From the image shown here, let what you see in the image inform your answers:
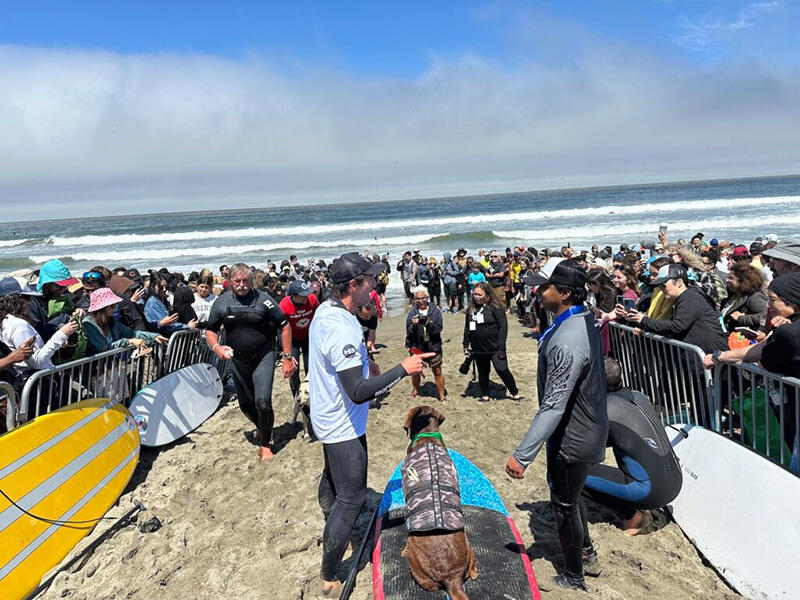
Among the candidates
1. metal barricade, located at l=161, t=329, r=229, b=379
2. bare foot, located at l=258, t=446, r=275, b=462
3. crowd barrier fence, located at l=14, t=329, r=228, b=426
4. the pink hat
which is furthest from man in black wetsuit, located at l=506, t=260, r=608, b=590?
metal barricade, located at l=161, t=329, r=229, b=379

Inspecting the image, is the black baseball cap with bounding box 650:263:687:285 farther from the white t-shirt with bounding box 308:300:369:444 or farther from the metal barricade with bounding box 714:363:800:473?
the white t-shirt with bounding box 308:300:369:444

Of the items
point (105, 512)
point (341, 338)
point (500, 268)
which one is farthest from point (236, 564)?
point (500, 268)

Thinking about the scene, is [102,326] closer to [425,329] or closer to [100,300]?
[100,300]

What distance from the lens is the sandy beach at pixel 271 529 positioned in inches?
137

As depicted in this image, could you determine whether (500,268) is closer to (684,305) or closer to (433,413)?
(684,305)

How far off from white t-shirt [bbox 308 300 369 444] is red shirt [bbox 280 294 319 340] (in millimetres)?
3349

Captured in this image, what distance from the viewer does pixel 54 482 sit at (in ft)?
12.5

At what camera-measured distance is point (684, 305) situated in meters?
4.68

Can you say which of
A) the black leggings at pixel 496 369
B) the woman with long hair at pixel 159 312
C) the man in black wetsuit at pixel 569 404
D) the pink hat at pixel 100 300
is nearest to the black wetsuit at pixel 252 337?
the pink hat at pixel 100 300

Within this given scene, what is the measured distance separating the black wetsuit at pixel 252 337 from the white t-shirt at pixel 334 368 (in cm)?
226

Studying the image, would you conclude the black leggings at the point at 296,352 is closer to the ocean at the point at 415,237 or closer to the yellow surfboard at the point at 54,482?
the yellow surfboard at the point at 54,482

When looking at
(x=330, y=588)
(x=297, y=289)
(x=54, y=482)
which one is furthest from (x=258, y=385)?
(x=330, y=588)

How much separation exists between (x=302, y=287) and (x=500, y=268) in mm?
9253

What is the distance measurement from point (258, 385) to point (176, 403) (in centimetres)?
160
